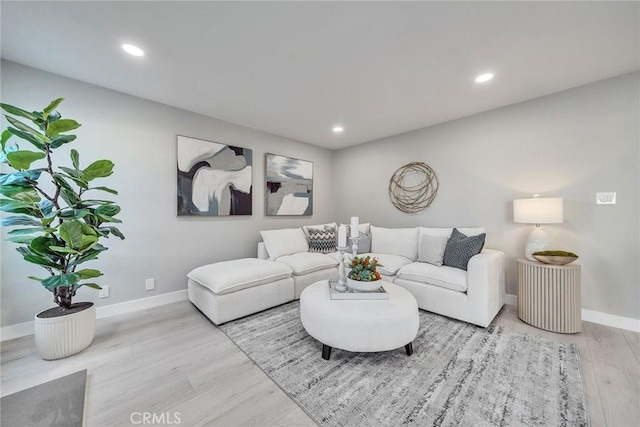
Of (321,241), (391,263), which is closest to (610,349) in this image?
(391,263)

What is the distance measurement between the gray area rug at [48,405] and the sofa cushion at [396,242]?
331 cm

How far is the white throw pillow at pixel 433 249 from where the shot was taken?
2.85 metres

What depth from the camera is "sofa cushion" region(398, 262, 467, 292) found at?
2.45 m

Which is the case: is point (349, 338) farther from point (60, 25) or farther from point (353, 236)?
point (60, 25)

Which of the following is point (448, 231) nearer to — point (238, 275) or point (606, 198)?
point (606, 198)

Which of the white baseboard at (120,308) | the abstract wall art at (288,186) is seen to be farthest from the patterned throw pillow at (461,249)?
the white baseboard at (120,308)

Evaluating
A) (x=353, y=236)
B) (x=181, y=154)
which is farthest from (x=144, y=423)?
(x=181, y=154)

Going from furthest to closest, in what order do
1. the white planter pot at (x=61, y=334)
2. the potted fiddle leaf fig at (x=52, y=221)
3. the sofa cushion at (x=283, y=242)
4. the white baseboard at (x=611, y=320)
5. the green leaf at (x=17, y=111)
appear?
the sofa cushion at (x=283, y=242) → the white baseboard at (x=611, y=320) → the white planter pot at (x=61, y=334) → the potted fiddle leaf fig at (x=52, y=221) → the green leaf at (x=17, y=111)

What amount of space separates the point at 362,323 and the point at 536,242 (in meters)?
2.24

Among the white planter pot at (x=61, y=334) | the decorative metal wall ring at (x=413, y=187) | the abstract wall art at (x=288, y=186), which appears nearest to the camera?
the white planter pot at (x=61, y=334)

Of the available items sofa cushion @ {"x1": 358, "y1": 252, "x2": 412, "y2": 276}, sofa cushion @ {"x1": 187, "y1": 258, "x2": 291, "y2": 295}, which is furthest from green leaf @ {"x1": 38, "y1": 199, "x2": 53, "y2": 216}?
sofa cushion @ {"x1": 358, "y1": 252, "x2": 412, "y2": 276}

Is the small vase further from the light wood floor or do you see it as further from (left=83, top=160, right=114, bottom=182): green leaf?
(left=83, top=160, right=114, bottom=182): green leaf

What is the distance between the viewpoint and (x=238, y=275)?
248cm

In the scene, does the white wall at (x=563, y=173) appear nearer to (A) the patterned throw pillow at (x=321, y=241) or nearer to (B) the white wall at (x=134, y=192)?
(A) the patterned throw pillow at (x=321, y=241)
